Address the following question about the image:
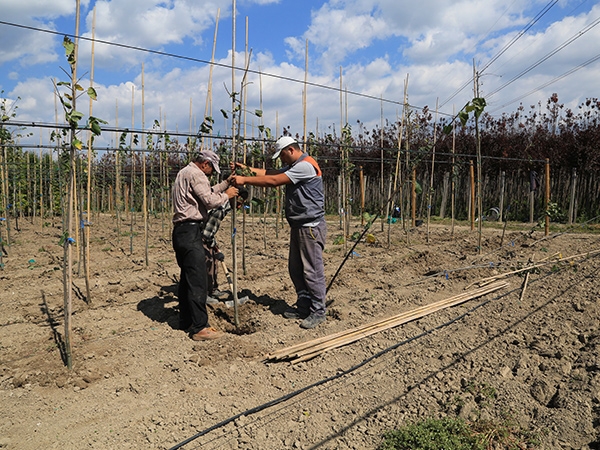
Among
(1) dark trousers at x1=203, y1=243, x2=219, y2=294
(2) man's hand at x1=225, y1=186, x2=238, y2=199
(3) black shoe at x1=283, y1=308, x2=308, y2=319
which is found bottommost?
(3) black shoe at x1=283, y1=308, x2=308, y2=319

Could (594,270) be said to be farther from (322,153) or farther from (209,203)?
(322,153)

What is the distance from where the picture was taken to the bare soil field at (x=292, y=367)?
2.70m

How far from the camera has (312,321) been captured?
4297 mm

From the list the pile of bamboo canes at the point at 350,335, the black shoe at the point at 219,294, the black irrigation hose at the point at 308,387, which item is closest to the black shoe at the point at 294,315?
the pile of bamboo canes at the point at 350,335

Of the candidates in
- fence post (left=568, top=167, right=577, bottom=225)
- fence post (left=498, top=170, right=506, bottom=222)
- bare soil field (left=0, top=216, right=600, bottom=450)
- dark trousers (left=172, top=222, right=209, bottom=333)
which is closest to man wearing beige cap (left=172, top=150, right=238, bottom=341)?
dark trousers (left=172, top=222, right=209, bottom=333)

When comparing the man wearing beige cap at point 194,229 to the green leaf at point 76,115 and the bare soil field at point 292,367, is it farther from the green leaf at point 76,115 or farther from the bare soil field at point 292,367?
the green leaf at point 76,115

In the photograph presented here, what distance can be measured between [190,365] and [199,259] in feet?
3.16

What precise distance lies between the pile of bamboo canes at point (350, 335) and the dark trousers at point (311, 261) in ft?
1.63

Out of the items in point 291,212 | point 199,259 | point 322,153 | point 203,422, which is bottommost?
point 203,422

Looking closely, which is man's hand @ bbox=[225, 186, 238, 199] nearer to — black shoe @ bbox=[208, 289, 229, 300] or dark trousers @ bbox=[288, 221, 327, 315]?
dark trousers @ bbox=[288, 221, 327, 315]

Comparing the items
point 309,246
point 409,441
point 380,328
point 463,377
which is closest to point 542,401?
point 463,377

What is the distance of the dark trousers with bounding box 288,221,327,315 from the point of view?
4.23 meters

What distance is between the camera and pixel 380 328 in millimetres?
4066

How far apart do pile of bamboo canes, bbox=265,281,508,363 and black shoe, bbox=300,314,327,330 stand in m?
0.40
